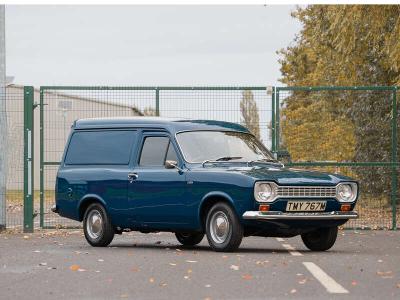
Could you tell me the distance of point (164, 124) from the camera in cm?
1758

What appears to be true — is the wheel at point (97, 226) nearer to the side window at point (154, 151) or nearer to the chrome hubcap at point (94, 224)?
the chrome hubcap at point (94, 224)

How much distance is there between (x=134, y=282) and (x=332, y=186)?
5251 millimetres

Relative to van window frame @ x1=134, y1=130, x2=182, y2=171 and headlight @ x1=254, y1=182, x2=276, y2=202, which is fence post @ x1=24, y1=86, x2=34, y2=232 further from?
headlight @ x1=254, y1=182, x2=276, y2=202

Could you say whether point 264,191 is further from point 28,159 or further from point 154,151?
point 28,159

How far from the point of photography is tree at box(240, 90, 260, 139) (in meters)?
21.9

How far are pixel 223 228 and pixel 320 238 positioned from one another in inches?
68.8

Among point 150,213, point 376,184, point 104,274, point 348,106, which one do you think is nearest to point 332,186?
point 150,213

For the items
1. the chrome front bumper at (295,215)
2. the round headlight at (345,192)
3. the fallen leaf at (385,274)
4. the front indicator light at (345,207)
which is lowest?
the fallen leaf at (385,274)

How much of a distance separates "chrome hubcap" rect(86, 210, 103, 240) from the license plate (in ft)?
11.0

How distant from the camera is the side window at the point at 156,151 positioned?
17.3 meters

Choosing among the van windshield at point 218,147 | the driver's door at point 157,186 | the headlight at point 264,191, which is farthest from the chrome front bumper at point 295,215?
the van windshield at point 218,147

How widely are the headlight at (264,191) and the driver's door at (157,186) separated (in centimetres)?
140

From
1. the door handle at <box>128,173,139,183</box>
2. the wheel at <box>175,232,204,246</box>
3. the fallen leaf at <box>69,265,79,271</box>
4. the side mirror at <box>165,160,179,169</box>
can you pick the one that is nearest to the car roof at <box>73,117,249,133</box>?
the side mirror at <box>165,160,179,169</box>

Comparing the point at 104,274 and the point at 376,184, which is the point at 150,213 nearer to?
the point at 104,274
